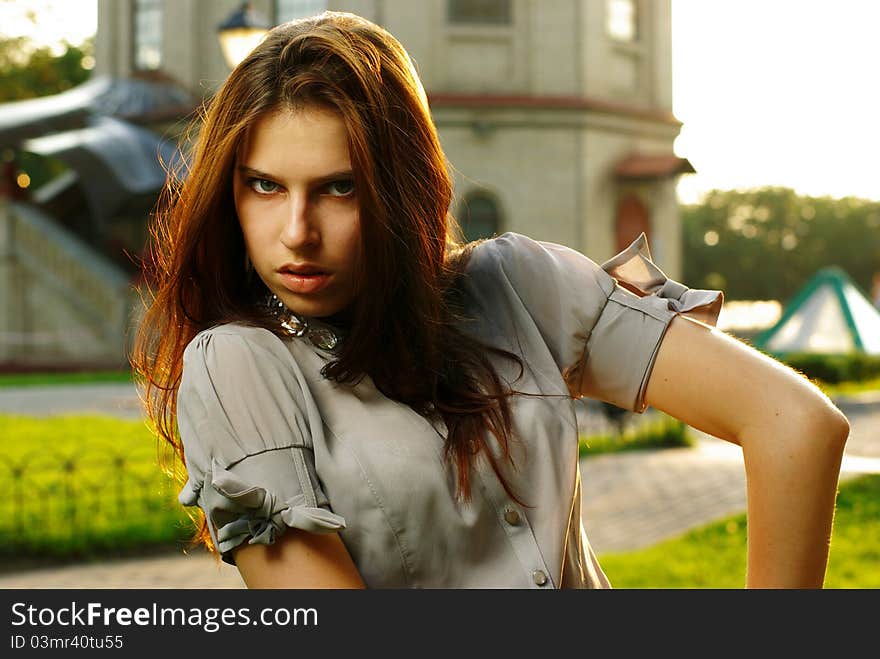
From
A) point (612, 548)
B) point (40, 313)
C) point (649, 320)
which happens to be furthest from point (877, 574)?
point (40, 313)

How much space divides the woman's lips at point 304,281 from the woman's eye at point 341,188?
121mm


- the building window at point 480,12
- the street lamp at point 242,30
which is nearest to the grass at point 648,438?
the street lamp at point 242,30

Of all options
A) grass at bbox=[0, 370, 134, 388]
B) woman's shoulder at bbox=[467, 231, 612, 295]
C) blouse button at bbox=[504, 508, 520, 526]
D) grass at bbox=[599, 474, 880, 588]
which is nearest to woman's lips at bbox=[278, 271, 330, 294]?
woman's shoulder at bbox=[467, 231, 612, 295]

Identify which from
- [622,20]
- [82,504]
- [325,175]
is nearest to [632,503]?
[82,504]

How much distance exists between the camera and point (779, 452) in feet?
5.57

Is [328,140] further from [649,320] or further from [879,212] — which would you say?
[879,212]

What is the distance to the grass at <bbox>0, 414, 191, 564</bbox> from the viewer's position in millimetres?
8508

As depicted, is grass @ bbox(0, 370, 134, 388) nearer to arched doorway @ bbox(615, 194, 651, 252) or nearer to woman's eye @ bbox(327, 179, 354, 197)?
arched doorway @ bbox(615, 194, 651, 252)

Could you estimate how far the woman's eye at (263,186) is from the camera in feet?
5.66

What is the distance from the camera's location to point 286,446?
1.59 m

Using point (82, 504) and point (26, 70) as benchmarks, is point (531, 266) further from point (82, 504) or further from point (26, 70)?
point (26, 70)

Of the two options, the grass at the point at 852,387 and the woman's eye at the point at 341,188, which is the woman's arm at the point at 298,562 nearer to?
the woman's eye at the point at 341,188

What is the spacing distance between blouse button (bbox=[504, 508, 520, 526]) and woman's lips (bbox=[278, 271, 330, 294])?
44 cm
